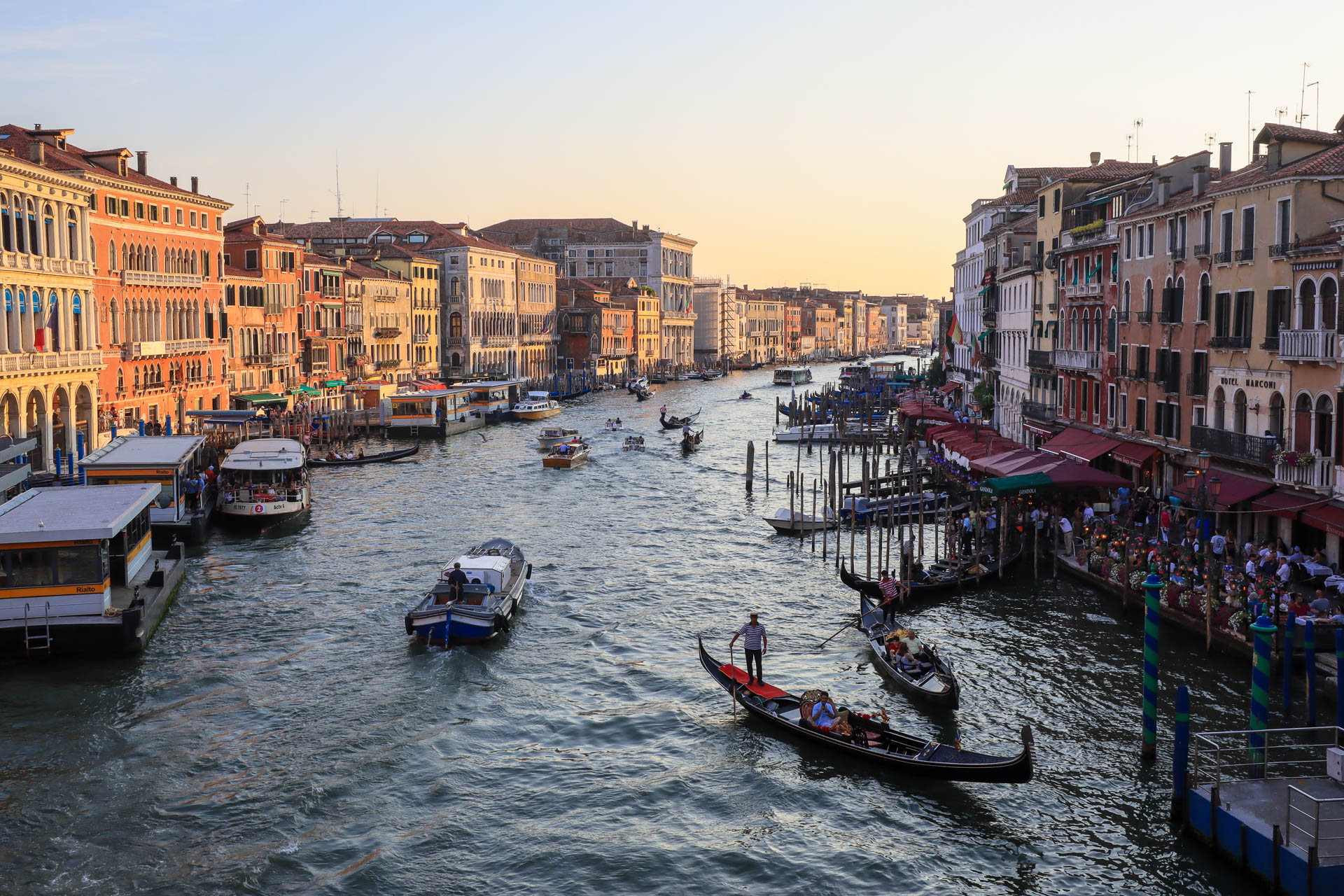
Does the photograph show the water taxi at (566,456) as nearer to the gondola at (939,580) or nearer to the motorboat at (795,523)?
the motorboat at (795,523)

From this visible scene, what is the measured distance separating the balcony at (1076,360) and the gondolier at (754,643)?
670 inches

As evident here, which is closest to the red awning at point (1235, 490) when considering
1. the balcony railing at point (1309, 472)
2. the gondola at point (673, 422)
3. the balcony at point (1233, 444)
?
the balcony at point (1233, 444)

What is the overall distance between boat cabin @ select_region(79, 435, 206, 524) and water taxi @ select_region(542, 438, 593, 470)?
15.5 m

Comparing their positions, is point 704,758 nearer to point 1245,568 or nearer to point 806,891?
point 806,891

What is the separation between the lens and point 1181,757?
12.2m

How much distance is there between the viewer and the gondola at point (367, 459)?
140 ft

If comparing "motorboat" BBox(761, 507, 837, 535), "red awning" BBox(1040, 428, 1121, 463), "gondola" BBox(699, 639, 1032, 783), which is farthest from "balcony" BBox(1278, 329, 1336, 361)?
"motorboat" BBox(761, 507, 837, 535)

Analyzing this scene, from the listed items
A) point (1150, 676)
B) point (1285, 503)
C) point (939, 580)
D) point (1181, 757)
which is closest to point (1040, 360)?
point (939, 580)

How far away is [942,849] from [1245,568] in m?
9.25

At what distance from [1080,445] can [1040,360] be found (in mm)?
7045

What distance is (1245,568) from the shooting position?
62.4ft

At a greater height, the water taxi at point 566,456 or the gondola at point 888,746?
the water taxi at point 566,456

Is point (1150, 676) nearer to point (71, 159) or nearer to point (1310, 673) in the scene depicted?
point (1310, 673)

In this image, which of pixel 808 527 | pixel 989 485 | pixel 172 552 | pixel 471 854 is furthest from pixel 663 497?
pixel 471 854
